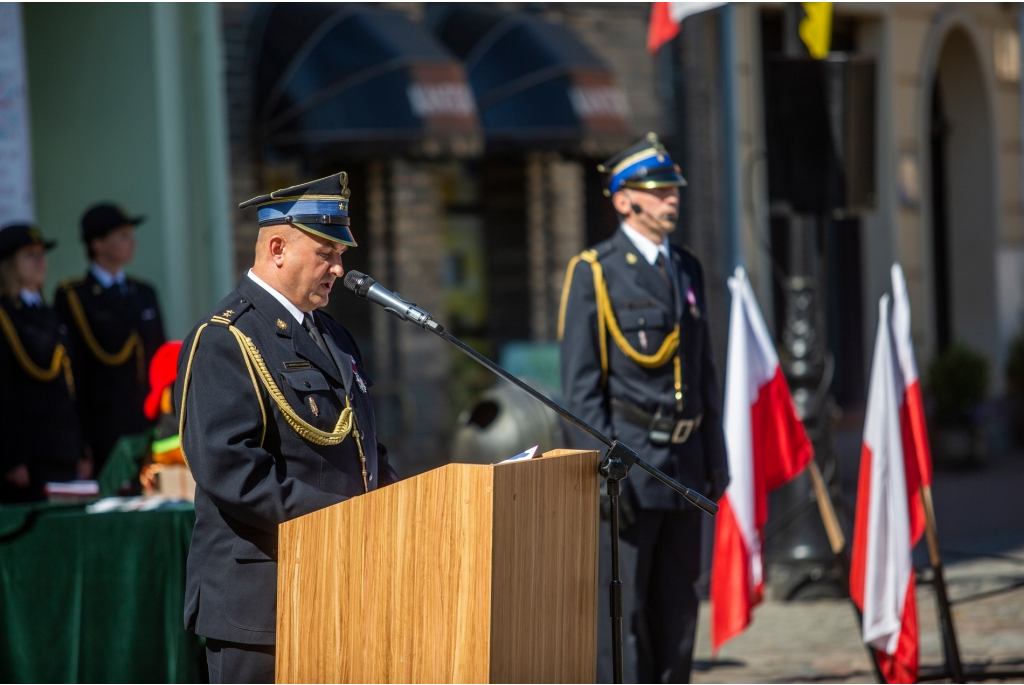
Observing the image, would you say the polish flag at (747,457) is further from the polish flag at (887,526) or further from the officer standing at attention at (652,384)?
the officer standing at attention at (652,384)

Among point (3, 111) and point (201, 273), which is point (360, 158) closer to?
point (201, 273)

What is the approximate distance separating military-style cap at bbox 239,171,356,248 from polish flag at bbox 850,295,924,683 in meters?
2.89

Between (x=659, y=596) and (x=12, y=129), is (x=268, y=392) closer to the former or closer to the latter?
(x=659, y=596)

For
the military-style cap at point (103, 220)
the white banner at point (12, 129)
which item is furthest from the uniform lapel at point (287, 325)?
the white banner at point (12, 129)

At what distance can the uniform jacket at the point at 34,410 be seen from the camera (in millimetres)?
6625

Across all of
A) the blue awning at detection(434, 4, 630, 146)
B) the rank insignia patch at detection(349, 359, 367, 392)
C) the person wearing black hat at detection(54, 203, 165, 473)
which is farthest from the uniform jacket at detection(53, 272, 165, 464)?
the blue awning at detection(434, 4, 630, 146)

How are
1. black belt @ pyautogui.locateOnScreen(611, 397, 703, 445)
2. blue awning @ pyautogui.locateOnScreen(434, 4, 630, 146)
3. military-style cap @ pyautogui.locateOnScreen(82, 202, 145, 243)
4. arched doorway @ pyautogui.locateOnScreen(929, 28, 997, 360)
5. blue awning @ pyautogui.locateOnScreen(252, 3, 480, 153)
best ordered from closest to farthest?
black belt @ pyautogui.locateOnScreen(611, 397, 703, 445) → military-style cap @ pyautogui.locateOnScreen(82, 202, 145, 243) → blue awning @ pyautogui.locateOnScreen(252, 3, 480, 153) → blue awning @ pyautogui.locateOnScreen(434, 4, 630, 146) → arched doorway @ pyautogui.locateOnScreen(929, 28, 997, 360)

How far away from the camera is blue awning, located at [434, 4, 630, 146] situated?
468 inches

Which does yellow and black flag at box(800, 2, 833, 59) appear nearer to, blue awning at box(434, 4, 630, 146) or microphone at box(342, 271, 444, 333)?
blue awning at box(434, 4, 630, 146)

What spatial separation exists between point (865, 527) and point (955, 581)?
2713 millimetres

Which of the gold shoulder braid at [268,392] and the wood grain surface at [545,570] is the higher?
→ the gold shoulder braid at [268,392]

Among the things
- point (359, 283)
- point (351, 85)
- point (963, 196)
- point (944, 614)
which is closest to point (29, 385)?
point (359, 283)

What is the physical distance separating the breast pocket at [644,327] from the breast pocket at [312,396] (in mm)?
1869

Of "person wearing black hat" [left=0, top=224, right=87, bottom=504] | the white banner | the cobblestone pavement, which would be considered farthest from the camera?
the white banner
